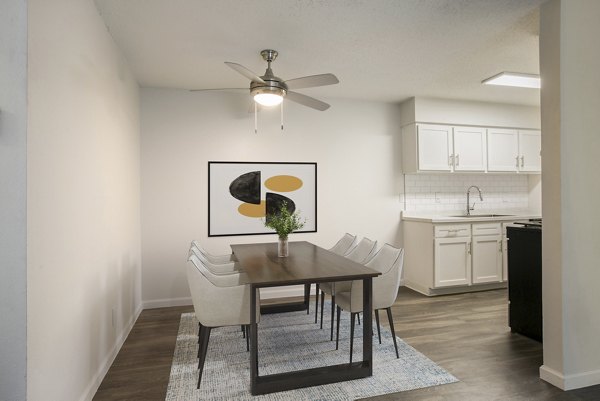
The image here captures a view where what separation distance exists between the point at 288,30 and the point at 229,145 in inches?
73.8

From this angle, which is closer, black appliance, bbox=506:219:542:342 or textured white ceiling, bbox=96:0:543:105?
textured white ceiling, bbox=96:0:543:105

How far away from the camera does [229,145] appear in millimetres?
4309

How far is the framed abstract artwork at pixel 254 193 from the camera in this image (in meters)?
4.27

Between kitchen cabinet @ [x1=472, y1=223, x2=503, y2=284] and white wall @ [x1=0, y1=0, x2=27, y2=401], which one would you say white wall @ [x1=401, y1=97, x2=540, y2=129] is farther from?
white wall @ [x1=0, y1=0, x2=27, y2=401]

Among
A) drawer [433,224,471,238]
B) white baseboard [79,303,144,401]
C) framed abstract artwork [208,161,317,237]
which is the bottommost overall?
white baseboard [79,303,144,401]

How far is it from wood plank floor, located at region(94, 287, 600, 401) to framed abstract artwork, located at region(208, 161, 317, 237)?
1.10 metres

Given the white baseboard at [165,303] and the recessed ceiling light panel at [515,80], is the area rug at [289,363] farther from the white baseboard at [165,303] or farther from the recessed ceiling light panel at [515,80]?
the recessed ceiling light panel at [515,80]

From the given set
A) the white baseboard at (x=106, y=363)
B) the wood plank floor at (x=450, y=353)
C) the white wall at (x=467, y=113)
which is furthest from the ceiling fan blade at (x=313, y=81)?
the white baseboard at (x=106, y=363)

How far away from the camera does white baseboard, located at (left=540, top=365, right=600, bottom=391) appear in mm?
2270

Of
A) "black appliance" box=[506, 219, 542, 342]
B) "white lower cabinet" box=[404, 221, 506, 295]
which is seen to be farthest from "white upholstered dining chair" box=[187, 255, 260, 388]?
"white lower cabinet" box=[404, 221, 506, 295]

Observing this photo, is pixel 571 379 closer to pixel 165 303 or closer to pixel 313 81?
pixel 313 81

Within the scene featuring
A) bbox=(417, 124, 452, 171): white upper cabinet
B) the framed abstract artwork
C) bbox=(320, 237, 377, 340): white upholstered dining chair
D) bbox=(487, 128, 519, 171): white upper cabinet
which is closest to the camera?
bbox=(320, 237, 377, 340): white upholstered dining chair

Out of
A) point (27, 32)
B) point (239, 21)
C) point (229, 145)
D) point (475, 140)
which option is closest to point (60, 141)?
point (27, 32)

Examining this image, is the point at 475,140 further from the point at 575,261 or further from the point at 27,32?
the point at 27,32
